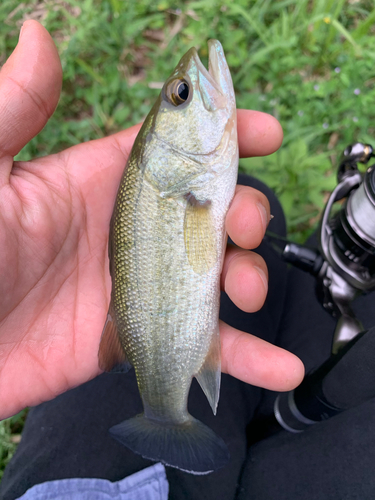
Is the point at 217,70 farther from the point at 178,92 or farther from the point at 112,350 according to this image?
the point at 112,350

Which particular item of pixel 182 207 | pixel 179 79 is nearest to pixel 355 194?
pixel 182 207

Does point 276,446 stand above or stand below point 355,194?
below

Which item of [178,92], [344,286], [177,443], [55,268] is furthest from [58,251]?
[344,286]

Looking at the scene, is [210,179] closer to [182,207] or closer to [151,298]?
[182,207]

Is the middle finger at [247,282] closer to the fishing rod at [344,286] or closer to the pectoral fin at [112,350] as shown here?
the fishing rod at [344,286]

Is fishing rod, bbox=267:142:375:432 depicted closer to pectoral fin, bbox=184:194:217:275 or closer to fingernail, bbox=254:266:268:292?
fingernail, bbox=254:266:268:292

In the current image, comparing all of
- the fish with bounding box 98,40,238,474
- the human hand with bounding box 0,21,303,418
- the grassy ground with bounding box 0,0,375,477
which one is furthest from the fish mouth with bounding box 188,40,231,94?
the grassy ground with bounding box 0,0,375,477
